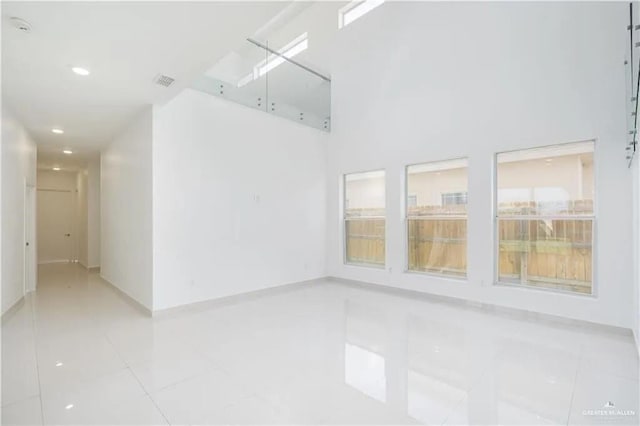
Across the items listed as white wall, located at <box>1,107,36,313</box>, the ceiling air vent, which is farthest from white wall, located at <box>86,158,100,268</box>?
the ceiling air vent

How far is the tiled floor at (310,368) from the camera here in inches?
89.5

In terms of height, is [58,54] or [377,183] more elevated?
[58,54]

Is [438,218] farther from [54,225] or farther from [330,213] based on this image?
[54,225]

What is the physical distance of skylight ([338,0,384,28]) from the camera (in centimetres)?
650

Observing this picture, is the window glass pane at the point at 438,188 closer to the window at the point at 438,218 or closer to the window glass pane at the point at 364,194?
the window at the point at 438,218

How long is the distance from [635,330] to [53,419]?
5401 millimetres

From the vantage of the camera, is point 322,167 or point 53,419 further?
point 322,167

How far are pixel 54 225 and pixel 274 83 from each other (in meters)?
8.69

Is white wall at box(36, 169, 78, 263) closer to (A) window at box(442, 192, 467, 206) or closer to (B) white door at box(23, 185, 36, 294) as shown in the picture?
(B) white door at box(23, 185, 36, 294)

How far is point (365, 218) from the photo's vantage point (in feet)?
22.2

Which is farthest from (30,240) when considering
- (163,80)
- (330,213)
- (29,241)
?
(330,213)

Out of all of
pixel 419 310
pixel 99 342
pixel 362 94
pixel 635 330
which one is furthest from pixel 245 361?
pixel 362 94

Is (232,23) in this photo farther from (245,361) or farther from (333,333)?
(333,333)

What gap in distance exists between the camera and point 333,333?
3.86 meters
